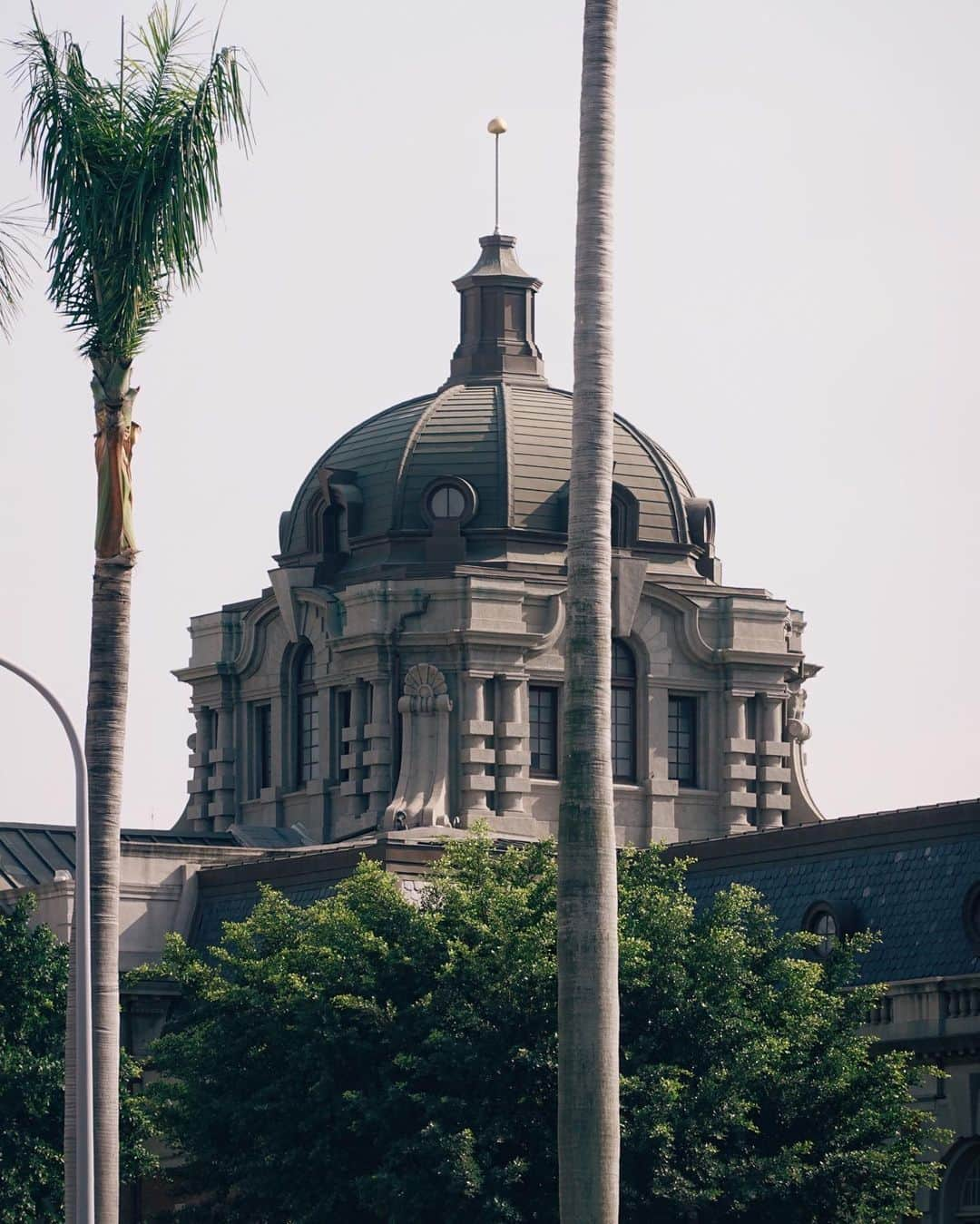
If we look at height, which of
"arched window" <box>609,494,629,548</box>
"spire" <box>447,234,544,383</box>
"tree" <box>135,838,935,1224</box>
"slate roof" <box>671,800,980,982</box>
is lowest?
"tree" <box>135,838,935,1224</box>

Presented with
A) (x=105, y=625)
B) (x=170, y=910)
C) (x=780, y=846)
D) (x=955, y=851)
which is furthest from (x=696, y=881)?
(x=105, y=625)

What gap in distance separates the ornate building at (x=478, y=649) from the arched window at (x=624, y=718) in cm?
7

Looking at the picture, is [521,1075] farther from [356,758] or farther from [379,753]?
[356,758]

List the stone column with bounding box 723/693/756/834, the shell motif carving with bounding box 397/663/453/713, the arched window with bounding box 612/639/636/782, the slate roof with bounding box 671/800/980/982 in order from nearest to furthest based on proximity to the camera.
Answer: the slate roof with bounding box 671/800/980/982 → the shell motif carving with bounding box 397/663/453/713 → the arched window with bounding box 612/639/636/782 → the stone column with bounding box 723/693/756/834

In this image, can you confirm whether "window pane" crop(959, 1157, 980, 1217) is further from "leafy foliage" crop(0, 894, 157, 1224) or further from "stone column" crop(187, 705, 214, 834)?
"stone column" crop(187, 705, 214, 834)

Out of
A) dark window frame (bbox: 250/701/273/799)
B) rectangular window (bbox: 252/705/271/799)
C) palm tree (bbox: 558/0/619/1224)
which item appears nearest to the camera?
palm tree (bbox: 558/0/619/1224)

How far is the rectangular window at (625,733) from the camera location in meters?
93.9

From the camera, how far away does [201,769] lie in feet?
327

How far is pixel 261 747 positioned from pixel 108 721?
182 feet

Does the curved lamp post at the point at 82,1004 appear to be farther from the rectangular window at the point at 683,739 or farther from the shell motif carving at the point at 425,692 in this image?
the rectangular window at the point at 683,739

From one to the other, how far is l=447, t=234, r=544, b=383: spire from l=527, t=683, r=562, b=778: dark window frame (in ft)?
33.8

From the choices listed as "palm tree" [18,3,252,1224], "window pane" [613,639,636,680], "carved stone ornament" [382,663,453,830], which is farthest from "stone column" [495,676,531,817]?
"palm tree" [18,3,252,1224]

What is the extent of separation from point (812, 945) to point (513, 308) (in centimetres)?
4171

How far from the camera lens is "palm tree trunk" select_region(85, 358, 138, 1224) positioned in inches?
1688
